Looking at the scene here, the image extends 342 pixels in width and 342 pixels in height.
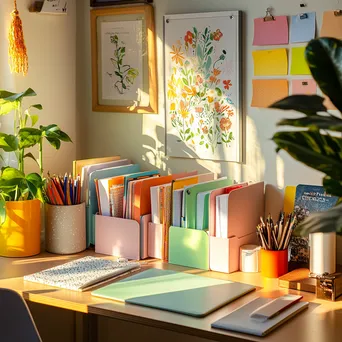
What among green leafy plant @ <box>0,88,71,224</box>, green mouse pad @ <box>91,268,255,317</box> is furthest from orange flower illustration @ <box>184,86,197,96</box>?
green mouse pad @ <box>91,268,255,317</box>

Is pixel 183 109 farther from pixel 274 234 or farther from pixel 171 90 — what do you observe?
pixel 274 234

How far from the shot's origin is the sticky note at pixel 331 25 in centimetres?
224

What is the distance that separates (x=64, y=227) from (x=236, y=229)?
23.5 inches

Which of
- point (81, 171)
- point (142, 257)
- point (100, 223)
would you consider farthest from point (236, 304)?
point (81, 171)

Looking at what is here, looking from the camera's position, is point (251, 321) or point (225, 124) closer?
point (251, 321)

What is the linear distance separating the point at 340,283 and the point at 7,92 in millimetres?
1269

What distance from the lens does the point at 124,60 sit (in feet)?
9.07

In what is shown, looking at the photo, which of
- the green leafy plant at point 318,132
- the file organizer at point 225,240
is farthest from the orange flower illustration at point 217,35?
the green leafy plant at point 318,132

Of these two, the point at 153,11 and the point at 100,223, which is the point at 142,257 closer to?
the point at 100,223

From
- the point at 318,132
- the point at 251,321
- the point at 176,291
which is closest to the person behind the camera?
the point at 318,132

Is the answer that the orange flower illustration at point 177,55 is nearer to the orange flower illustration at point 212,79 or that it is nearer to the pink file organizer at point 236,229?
the orange flower illustration at point 212,79

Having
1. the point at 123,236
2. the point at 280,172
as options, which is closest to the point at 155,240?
the point at 123,236

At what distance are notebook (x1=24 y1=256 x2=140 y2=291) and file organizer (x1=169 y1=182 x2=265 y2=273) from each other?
0.50 feet

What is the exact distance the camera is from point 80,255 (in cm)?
252
